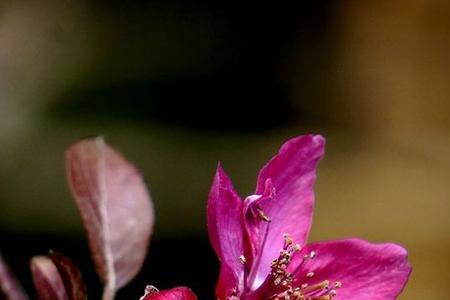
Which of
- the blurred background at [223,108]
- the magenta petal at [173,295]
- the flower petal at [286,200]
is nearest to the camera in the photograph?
the magenta petal at [173,295]

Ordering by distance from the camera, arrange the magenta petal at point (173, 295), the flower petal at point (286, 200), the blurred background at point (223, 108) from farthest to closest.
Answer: the blurred background at point (223, 108) → the flower petal at point (286, 200) → the magenta petal at point (173, 295)

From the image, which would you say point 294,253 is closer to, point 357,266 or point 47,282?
point 357,266

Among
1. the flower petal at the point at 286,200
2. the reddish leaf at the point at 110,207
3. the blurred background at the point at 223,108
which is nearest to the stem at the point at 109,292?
the reddish leaf at the point at 110,207

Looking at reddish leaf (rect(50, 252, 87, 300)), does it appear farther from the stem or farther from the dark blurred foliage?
the dark blurred foliage

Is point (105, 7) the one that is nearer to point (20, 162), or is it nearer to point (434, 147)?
point (20, 162)

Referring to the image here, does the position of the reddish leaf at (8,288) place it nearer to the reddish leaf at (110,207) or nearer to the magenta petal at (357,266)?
the reddish leaf at (110,207)

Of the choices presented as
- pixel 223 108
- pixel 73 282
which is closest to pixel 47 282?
pixel 73 282
